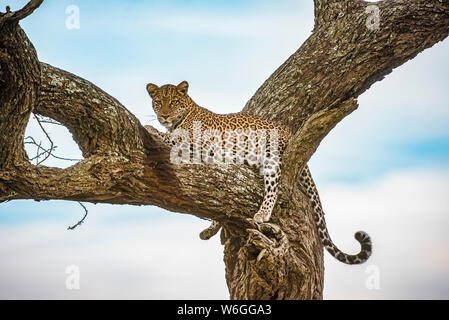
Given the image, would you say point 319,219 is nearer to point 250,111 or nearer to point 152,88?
point 250,111

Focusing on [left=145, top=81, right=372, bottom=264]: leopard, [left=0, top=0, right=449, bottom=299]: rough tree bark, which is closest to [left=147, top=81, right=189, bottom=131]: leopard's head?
[left=145, top=81, right=372, bottom=264]: leopard

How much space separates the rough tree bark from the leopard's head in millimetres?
1135

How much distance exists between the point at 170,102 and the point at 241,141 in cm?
111

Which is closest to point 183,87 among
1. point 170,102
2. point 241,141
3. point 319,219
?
point 170,102

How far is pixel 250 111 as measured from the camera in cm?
888

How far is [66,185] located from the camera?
6012 mm

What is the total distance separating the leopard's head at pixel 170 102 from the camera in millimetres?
7922

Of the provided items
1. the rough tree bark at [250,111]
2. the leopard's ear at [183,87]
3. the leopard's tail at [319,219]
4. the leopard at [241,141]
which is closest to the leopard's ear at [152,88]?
the leopard at [241,141]

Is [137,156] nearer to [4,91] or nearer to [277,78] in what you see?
[4,91]

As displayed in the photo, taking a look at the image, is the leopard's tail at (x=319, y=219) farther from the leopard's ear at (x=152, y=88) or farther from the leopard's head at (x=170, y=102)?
the leopard's ear at (x=152, y=88)
